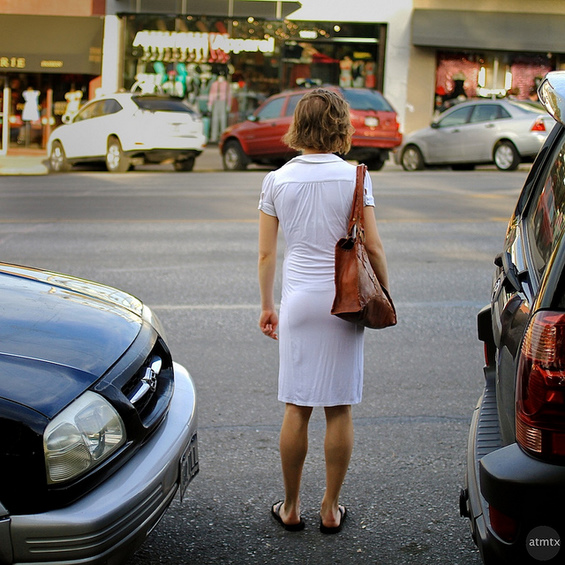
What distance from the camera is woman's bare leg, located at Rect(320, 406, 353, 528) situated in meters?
3.60

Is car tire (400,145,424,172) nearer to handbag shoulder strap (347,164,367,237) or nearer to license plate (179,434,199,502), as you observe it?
handbag shoulder strap (347,164,367,237)

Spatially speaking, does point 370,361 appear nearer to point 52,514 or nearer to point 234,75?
point 52,514

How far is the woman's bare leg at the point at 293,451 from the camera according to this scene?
362cm

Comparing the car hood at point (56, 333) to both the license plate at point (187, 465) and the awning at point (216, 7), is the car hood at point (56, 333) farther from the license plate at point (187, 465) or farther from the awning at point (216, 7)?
the awning at point (216, 7)

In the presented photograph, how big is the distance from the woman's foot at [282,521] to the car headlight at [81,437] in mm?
1097

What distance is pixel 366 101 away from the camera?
19453 mm

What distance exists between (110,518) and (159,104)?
17817 millimetres

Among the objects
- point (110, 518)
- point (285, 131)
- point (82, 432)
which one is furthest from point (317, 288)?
point (285, 131)

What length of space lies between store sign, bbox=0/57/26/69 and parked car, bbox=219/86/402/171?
898 centimetres

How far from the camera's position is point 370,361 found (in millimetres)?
6008

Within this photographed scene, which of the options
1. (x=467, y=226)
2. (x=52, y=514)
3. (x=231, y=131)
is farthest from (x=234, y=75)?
(x=52, y=514)

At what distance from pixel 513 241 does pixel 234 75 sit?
25.0 metres

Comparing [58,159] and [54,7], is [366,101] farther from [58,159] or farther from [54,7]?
[54,7]

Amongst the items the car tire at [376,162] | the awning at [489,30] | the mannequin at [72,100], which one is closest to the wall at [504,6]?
the awning at [489,30]
